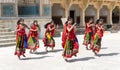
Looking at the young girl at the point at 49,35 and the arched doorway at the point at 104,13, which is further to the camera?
the arched doorway at the point at 104,13

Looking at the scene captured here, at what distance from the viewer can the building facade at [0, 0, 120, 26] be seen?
65.4ft

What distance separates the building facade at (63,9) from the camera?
19936 millimetres

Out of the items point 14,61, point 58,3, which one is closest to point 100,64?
point 14,61

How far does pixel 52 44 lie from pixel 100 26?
2.57m

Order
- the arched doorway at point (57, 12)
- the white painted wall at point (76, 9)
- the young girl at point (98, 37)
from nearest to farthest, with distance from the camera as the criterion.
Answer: the young girl at point (98, 37) → the arched doorway at point (57, 12) → the white painted wall at point (76, 9)

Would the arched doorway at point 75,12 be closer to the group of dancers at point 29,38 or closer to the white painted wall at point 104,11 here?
the white painted wall at point 104,11

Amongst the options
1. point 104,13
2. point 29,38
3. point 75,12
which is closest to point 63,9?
point 75,12

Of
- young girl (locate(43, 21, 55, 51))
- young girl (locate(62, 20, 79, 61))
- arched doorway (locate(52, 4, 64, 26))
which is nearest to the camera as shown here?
young girl (locate(62, 20, 79, 61))

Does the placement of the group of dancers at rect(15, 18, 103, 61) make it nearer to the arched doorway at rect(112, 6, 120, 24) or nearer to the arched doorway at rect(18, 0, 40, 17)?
the arched doorway at rect(18, 0, 40, 17)

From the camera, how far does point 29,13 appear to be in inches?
864

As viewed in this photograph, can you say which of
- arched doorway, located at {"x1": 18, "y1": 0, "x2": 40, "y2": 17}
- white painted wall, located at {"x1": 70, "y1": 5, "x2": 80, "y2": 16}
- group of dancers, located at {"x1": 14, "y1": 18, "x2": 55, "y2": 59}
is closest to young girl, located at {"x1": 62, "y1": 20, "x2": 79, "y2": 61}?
group of dancers, located at {"x1": 14, "y1": 18, "x2": 55, "y2": 59}

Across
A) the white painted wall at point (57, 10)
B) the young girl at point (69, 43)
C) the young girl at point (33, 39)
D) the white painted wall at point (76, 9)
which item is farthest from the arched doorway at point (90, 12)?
the young girl at point (69, 43)

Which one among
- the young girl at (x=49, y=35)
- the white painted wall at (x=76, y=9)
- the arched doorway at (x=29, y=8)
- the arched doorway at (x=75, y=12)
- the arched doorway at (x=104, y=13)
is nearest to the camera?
the young girl at (x=49, y=35)

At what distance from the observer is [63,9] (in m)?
29.1
